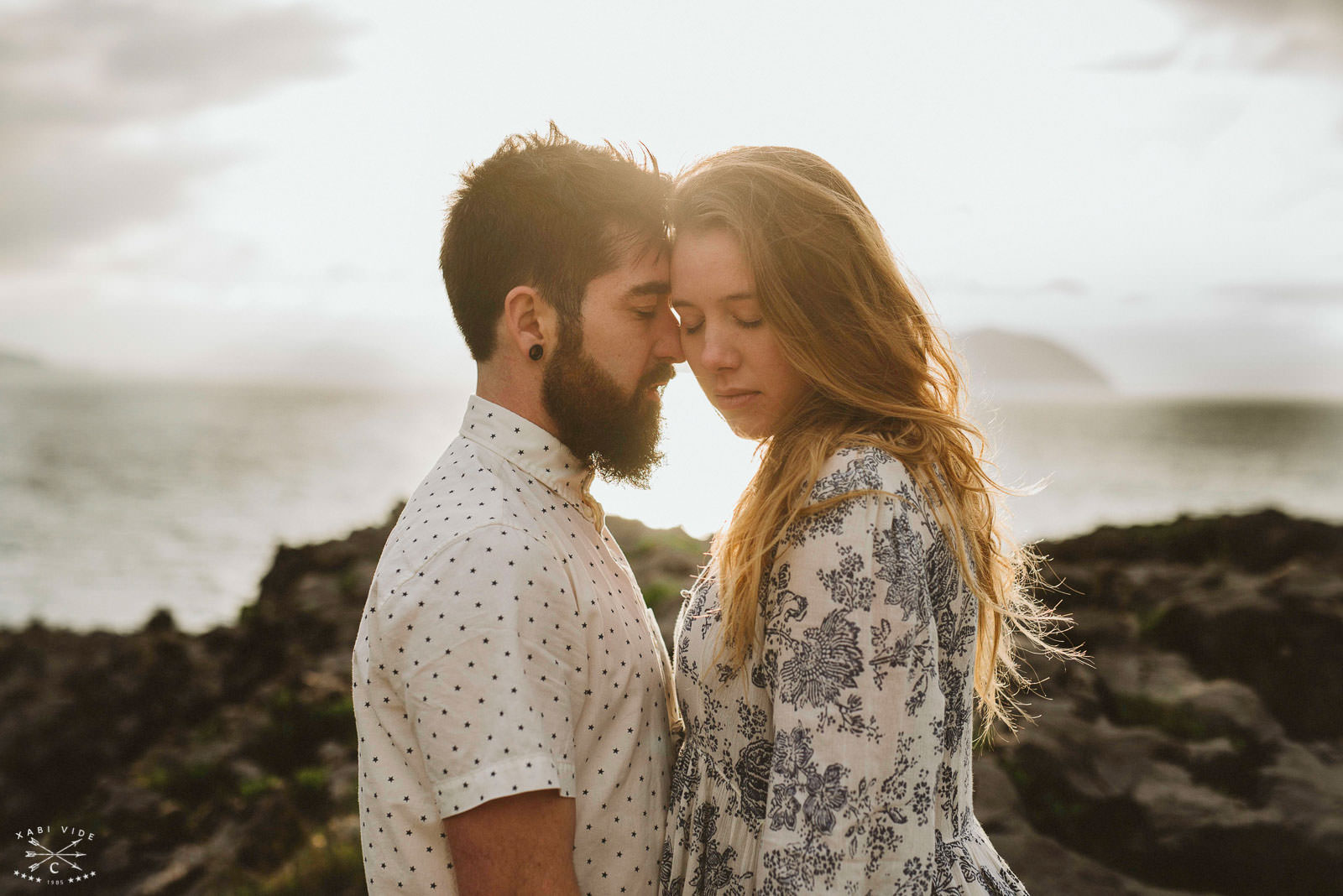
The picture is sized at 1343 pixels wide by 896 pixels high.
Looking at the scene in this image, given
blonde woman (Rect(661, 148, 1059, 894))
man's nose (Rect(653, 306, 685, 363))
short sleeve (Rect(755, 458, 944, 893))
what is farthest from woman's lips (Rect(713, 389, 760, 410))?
short sleeve (Rect(755, 458, 944, 893))

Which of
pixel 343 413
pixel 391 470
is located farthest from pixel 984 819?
pixel 343 413

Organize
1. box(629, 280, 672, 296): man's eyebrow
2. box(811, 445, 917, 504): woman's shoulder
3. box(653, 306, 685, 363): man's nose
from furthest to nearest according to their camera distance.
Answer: box(653, 306, 685, 363): man's nose < box(629, 280, 672, 296): man's eyebrow < box(811, 445, 917, 504): woman's shoulder

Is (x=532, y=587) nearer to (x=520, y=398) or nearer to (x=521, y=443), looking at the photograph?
(x=521, y=443)

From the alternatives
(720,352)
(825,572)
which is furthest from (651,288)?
(825,572)

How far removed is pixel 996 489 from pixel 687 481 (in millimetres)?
5660

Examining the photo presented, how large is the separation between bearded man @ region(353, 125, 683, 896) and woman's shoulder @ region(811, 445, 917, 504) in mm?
670

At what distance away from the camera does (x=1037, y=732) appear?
4938 mm

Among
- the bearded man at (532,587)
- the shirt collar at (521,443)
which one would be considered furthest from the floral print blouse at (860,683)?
the shirt collar at (521,443)

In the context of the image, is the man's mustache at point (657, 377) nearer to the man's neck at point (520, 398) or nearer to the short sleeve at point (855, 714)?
the man's neck at point (520, 398)

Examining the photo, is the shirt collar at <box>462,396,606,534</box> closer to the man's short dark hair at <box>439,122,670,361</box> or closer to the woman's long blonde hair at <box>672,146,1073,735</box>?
the man's short dark hair at <box>439,122,670,361</box>

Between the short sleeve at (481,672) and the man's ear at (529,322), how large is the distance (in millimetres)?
661

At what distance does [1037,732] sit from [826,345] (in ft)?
12.0

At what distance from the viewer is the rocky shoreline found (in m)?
4.32

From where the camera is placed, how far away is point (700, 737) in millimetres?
2383
